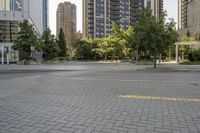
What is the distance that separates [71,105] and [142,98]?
8.98 feet

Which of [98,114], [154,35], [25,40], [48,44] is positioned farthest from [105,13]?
[98,114]

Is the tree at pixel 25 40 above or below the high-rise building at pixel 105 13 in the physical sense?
below

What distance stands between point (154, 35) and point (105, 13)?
121m

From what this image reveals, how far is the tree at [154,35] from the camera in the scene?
3100 cm

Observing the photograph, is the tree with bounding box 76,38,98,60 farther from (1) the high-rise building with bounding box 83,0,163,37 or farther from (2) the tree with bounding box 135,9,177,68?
(1) the high-rise building with bounding box 83,0,163,37

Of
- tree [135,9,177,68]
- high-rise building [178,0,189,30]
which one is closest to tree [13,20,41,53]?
tree [135,9,177,68]

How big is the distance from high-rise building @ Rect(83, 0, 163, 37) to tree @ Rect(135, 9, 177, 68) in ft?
376

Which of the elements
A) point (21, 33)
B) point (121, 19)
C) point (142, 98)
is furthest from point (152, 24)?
point (121, 19)

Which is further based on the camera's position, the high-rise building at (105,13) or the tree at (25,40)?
the high-rise building at (105,13)

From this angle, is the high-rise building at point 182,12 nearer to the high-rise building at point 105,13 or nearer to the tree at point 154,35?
the high-rise building at point 105,13

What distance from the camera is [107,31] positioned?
152 metres

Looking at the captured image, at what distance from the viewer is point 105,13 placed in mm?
149000

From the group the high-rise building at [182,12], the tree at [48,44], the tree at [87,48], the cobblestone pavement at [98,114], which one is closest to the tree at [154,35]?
the cobblestone pavement at [98,114]

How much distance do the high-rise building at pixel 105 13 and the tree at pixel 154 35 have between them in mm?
114606
